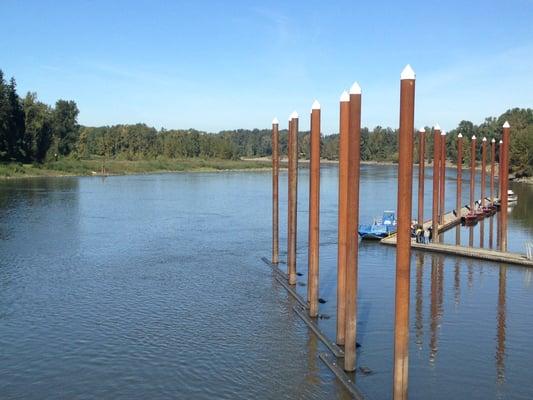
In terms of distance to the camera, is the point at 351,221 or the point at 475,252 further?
the point at 475,252

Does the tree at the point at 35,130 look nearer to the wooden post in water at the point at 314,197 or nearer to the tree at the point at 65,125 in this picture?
the tree at the point at 65,125

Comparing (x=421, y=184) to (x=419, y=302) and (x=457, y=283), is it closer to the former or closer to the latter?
(x=457, y=283)

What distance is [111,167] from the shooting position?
105m

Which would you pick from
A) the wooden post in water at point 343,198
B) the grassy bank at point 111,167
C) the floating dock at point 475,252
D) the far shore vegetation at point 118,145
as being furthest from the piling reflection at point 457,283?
the grassy bank at point 111,167

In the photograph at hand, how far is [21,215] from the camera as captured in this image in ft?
134

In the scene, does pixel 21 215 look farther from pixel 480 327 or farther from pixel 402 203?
pixel 402 203

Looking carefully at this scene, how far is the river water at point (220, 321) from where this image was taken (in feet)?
Answer: 42.7

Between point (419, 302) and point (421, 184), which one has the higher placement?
point (421, 184)

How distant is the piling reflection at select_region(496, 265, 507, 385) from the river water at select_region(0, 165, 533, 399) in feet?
0.18

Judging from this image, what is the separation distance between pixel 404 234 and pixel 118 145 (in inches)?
5004

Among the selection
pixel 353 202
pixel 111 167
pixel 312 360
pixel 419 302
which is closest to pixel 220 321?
pixel 312 360

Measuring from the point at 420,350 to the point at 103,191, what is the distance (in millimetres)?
54615

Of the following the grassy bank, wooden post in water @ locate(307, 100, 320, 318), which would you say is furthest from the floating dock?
the grassy bank

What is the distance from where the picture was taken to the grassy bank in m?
83.4
